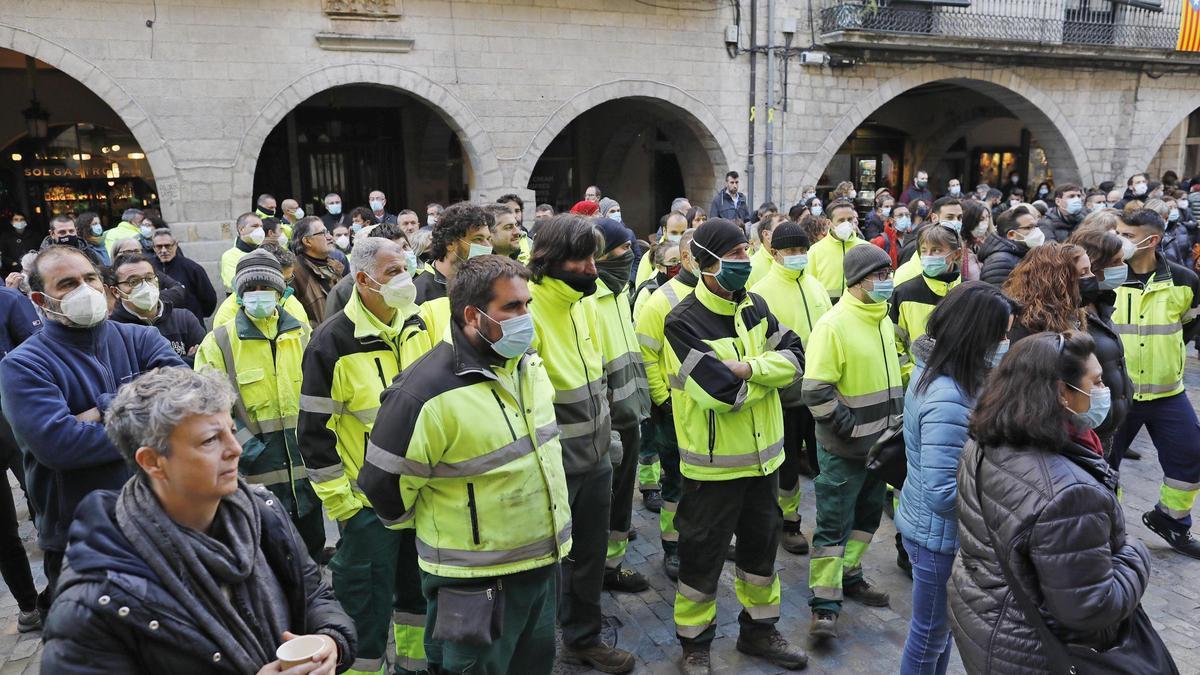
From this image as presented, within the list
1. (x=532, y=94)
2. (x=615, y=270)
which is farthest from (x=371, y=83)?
(x=615, y=270)

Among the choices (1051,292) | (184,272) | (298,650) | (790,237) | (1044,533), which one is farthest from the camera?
(184,272)

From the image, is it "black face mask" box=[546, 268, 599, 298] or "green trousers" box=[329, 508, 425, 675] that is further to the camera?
"black face mask" box=[546, 268, 599, 298]

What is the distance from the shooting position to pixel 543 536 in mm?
3008

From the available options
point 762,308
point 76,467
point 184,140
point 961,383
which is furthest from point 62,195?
point 961,383

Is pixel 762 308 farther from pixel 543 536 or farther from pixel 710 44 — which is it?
pixel 710 44

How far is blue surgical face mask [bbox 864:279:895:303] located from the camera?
420cm

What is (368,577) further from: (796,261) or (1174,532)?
(1174,532)

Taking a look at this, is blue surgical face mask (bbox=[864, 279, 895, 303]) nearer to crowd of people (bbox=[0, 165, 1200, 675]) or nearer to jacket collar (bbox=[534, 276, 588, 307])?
crowd of people (bbox=[0, 165, 1200, 675])

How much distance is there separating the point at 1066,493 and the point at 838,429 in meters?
1.90

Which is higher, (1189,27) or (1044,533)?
(1189,27)

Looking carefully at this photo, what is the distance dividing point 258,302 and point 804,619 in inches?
133

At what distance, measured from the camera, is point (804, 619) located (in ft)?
14.9

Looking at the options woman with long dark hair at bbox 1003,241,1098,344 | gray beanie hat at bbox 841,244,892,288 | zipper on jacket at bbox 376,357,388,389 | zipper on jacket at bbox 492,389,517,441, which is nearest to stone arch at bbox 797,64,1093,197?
gray beanie hat at bbox 841,244,892,288

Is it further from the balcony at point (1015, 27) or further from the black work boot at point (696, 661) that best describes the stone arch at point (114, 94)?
the balcony at point (1015, 27)
